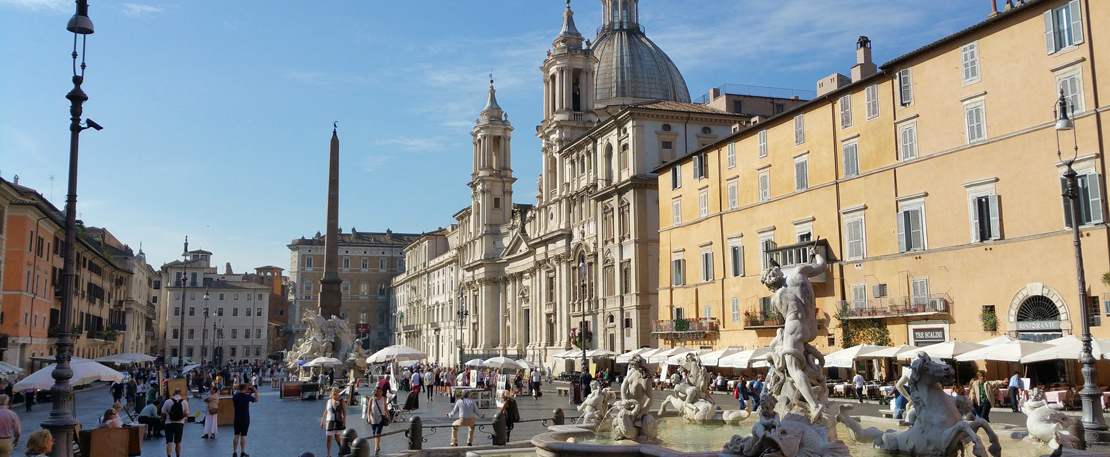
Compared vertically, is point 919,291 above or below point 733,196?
below

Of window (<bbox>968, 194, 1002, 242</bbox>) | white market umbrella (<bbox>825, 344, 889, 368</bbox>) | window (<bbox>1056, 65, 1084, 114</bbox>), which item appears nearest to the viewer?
window (<bbox>1056, 65, 1084, 114</bbox>)

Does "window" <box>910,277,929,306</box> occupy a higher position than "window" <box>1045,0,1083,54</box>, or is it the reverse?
"window" <box>1045,0,1083,54</box>

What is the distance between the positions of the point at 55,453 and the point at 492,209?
220 feet

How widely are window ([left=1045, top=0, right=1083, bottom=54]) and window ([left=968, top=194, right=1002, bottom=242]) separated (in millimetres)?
4466

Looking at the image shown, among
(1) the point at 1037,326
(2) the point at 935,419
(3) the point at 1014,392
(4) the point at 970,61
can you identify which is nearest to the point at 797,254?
(4) the point at 970,61

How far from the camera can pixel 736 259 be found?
39.3 m

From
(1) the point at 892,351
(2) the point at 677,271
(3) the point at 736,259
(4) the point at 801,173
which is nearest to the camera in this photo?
(1) the point at 892,351

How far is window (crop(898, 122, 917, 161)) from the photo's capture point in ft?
98.7

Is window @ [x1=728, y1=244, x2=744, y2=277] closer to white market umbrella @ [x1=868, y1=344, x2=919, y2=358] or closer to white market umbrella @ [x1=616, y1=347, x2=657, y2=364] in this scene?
white market umbrella @ [x1=616, y1=347, x2=657, y2=364]

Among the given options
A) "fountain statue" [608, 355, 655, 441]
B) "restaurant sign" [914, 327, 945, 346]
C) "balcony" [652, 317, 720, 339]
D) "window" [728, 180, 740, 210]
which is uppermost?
"window" [728, 180, 740, 210]

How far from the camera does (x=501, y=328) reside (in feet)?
249

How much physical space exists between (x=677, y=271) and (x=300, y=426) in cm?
2455

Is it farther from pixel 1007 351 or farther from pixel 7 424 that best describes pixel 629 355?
pixel 7 424

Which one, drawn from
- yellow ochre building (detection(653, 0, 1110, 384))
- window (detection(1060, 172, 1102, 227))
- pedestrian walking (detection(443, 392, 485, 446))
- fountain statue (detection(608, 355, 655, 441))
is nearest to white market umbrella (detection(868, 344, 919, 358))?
yellow ochre building (detection(653, 0, 1110, 384))
